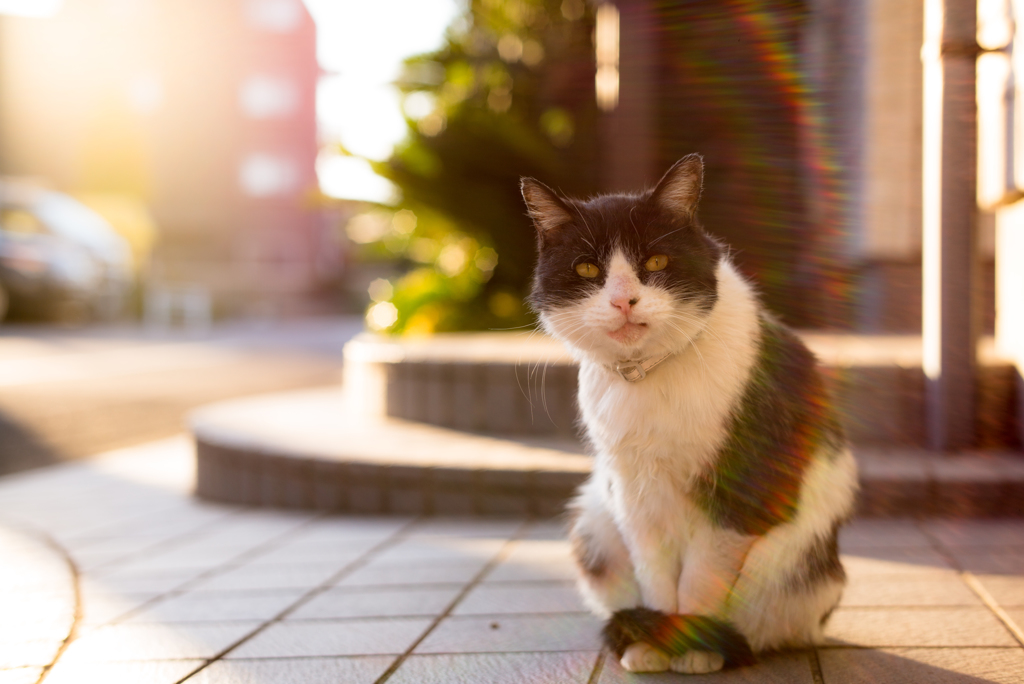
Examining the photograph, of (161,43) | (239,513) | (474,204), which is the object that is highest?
(161,43)

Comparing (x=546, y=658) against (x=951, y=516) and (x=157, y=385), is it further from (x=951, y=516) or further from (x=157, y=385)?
A: (x=157, y=385)

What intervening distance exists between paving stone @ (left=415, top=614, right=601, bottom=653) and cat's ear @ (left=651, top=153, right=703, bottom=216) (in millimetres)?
1037

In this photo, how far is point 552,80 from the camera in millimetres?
7062

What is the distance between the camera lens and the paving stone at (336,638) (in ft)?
6.15

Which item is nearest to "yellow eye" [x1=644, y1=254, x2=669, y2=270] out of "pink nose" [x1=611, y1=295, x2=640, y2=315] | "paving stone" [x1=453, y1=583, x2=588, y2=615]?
"pink nose" [x1=611, y1=295, x2=640, y2=315]

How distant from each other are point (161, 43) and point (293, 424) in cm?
2417

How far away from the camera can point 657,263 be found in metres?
1.62

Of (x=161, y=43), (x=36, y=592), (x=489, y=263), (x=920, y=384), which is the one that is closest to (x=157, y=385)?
(x=489, y=263)

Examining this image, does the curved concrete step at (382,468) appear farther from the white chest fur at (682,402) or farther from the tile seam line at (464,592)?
Result: the white chest fur at (682,402)

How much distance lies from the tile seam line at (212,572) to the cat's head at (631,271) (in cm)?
150

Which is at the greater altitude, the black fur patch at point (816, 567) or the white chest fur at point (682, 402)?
the white chest fur at point (682, 402)

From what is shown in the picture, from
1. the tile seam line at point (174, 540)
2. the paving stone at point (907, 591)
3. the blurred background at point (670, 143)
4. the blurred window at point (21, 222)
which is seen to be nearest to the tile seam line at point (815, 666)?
the paving stone at point (907, 591)

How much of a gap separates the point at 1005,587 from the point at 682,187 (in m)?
1.50

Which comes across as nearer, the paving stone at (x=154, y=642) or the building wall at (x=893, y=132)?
the paving stone at (x=154, y=642)
